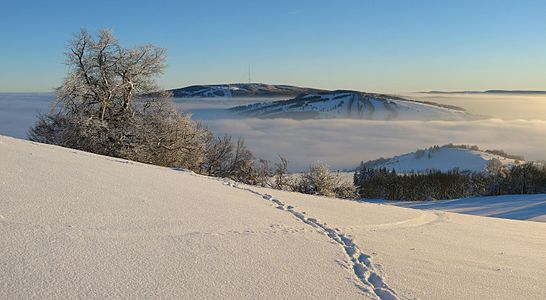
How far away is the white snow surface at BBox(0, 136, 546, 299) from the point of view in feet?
15.9

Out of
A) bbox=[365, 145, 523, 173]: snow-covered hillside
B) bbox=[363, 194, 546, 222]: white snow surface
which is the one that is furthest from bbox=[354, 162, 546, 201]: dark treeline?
bbox=[365, 145, 523, 173]: snow-covered hillside

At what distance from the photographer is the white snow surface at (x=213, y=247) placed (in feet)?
15.9

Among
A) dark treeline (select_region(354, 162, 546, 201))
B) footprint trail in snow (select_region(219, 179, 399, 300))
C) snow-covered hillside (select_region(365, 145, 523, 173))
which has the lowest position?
snow-covered hillside (select_region(365, 145, 523, 173))

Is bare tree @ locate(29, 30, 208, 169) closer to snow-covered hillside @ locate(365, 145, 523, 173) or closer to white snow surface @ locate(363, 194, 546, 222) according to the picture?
white snow surface @ locate(363, 194, 546, 222)

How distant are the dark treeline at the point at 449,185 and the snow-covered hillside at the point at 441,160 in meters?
62.7

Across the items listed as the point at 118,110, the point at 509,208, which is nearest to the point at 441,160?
the point at 509,208

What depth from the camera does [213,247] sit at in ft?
20.3

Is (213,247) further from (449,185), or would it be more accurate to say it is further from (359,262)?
(449,185)

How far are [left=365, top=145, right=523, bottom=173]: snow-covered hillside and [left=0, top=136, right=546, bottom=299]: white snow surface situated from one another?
5869 inches

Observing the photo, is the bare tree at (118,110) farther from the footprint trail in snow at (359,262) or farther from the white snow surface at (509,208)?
the white snow surface at (509,208)

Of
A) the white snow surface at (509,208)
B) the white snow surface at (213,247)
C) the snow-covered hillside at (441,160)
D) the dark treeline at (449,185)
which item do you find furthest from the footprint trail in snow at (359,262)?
the snow-covered hillside at (441,160)

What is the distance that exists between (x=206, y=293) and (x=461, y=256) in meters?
4.74

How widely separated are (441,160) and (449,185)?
91.3 m

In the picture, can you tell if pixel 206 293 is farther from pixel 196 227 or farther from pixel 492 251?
pixel 492 251
